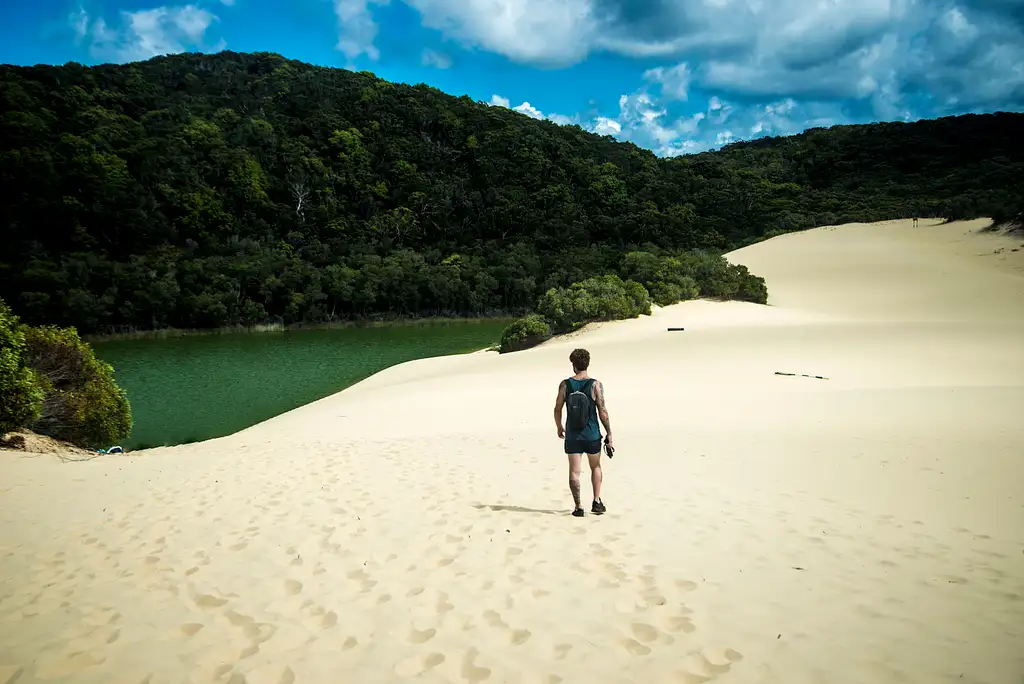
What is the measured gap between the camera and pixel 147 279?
56312 millimetres

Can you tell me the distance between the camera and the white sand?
395 centimetres

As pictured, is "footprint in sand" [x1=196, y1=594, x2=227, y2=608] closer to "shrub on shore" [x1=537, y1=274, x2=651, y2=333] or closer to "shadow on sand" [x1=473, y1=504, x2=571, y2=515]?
"shadow on sand" [x1=473, y1=504, x2=571, y2=515]

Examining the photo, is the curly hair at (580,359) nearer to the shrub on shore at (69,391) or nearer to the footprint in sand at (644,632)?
the footprint in sand at (644,632)

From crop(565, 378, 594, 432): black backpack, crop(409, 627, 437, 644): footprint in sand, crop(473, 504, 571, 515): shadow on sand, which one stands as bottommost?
crop(473, 504, 571, 515): shadow on sand

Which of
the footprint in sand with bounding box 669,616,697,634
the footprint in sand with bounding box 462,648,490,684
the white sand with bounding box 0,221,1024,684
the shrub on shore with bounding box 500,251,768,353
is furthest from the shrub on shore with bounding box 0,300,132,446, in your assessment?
the shrub on shore with bounding box 500,251,768,353

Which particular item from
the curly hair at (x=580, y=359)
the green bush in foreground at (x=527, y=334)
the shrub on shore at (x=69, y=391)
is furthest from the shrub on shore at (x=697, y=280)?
the curly hair at (x=580, y=359)

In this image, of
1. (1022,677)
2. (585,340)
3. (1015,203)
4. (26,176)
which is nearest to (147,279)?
(26,176)

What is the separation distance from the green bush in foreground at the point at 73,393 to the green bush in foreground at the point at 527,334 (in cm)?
1904

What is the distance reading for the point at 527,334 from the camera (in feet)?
102

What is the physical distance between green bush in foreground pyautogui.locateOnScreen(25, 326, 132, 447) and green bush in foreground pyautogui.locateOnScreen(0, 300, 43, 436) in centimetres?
167

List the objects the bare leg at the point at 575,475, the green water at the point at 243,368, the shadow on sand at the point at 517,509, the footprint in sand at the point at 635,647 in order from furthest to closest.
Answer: the green water at the point at 243,368, the shadow on sand at the point at 517,509, the bare leg at the point at 575,475, the footprint in sand at the point at 635,647

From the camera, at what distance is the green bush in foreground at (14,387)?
1136 centimetres

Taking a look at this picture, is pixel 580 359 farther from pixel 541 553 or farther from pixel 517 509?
pixel 517 509

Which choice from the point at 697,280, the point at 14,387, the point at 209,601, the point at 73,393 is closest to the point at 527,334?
the point at 697,280
